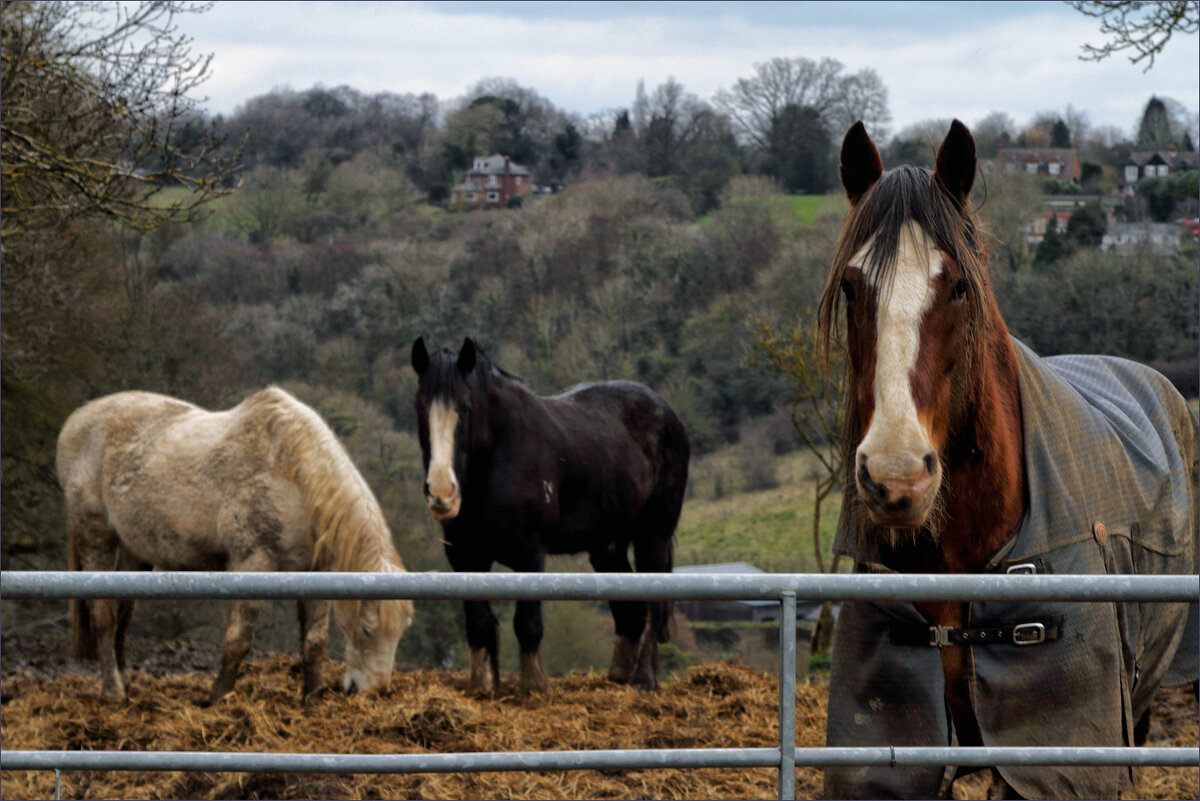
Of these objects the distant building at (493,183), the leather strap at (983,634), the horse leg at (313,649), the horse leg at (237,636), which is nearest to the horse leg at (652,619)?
the horse leg at (313,649)

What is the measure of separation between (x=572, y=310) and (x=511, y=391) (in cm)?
1945

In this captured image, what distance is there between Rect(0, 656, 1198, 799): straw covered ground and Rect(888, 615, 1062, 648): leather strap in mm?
2014

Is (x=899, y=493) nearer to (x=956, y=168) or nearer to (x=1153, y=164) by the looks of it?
(x=956, y=168)

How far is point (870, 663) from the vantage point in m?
2.93

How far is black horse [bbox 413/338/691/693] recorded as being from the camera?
22.4 feet

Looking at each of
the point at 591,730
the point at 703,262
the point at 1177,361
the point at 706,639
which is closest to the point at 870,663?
the point at 591,730

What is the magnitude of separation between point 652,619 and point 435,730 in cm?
325

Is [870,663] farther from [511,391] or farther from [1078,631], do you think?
[511,391]

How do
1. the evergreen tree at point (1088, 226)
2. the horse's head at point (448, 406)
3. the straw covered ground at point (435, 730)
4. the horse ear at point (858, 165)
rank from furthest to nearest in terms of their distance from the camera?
the evergreen tree at point (1088, 226) → the horse's head at point (448, 406) → the straw covered ground at point (435, 730) → the horse ear at point (858, 165)

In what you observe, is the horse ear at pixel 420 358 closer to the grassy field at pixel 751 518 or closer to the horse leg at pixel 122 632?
the horse leg at pixel 122 632

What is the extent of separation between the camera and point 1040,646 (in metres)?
2.76

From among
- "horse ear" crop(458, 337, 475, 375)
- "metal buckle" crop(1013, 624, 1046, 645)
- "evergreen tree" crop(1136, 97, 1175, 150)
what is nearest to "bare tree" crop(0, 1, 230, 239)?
"horse ear" crop(458, 337, 475, 375)

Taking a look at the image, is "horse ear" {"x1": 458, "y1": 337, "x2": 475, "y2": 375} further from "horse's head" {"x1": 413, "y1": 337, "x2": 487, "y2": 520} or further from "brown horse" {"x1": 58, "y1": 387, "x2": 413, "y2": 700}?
"brown horse" {"x1": 58, "y1": 387, "x2": 413, "y2": 700}

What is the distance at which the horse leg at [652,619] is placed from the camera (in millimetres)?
7867
